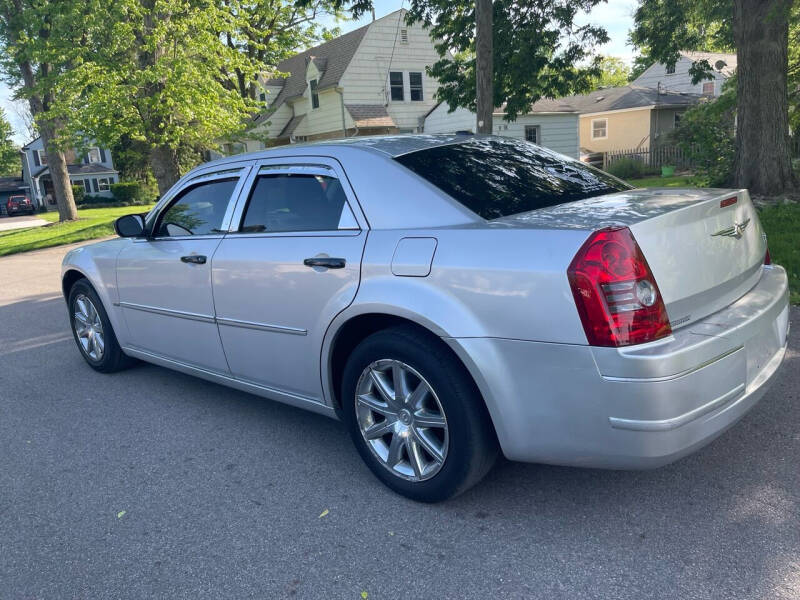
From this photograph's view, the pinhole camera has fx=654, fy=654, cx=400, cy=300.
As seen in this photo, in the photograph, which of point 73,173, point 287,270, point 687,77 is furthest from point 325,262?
point 73,173

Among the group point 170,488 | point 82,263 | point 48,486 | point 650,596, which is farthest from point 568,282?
point 82,263

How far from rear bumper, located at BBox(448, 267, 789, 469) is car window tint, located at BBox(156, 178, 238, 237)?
2142 mm

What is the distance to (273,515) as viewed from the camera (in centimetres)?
315

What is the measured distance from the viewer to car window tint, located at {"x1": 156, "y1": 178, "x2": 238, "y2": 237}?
14.0 feet

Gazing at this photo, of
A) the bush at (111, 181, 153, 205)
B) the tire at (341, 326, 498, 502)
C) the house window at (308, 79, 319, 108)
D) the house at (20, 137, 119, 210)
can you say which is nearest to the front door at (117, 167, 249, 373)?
the tire at (341, 326, 498, 502)

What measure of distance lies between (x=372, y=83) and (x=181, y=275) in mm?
27885

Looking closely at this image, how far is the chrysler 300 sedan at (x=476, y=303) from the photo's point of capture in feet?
8.23

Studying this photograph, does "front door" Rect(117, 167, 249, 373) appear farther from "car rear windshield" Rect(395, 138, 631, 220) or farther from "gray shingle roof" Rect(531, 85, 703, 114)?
"gray shingle roof" Rect(531, 85, 703, 114)

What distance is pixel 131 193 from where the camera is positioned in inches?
1864

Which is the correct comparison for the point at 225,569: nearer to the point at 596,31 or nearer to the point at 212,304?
the point at 212,304

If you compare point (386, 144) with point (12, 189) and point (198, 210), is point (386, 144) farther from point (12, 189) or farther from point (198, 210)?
point (12, 189)

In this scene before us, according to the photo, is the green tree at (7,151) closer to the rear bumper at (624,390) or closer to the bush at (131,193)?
the bush at (131,193)

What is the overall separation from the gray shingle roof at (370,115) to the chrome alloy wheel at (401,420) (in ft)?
88.2

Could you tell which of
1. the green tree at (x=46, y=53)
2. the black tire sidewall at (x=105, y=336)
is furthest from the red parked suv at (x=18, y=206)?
the black tire sidewall at (x=105, y=336)
